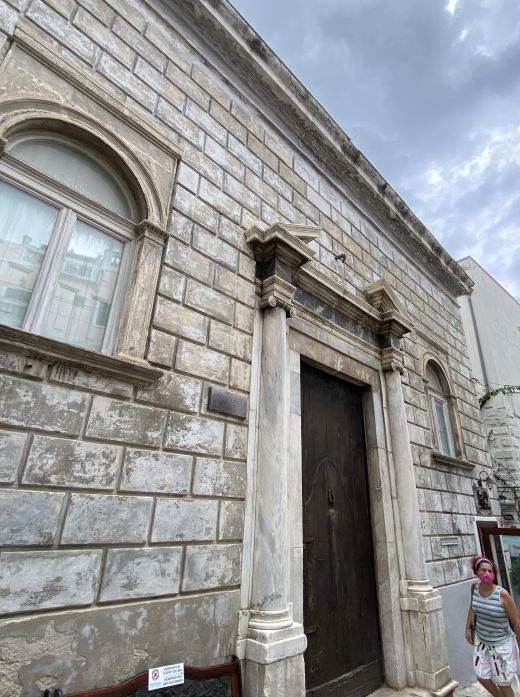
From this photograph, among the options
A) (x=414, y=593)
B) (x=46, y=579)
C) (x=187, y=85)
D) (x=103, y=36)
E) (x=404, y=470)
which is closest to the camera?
(x=46, y=579)

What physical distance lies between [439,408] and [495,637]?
3.52m

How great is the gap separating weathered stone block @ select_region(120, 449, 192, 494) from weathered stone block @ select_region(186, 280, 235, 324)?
111cm

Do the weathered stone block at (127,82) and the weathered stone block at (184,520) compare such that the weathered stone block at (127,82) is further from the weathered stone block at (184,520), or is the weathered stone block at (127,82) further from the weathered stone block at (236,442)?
the weathered stone block at (184,520)

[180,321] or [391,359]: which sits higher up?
[391,359]

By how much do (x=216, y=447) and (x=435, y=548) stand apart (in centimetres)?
360

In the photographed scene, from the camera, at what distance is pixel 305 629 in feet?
10.5

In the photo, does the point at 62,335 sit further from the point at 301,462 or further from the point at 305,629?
the point at 305,629

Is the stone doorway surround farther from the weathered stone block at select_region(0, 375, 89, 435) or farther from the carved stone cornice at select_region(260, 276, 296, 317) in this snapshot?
the weathered stone block at select_region(0, 375, 89, 435)

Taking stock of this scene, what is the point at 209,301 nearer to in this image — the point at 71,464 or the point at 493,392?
the point at 71,464

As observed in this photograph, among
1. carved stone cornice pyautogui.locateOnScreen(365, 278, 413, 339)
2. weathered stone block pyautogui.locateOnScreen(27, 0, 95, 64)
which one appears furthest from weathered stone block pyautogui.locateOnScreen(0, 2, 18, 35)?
carved stone cornice pyautogui.locateOnScreen(365, 278, 413, 339)

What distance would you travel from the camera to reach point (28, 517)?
75.4 inches

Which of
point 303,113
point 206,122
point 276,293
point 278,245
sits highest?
point 303,113

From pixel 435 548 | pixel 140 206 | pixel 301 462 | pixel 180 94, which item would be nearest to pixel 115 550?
pixel 301 462

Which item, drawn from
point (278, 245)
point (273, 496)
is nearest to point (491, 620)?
point (273, 496)
